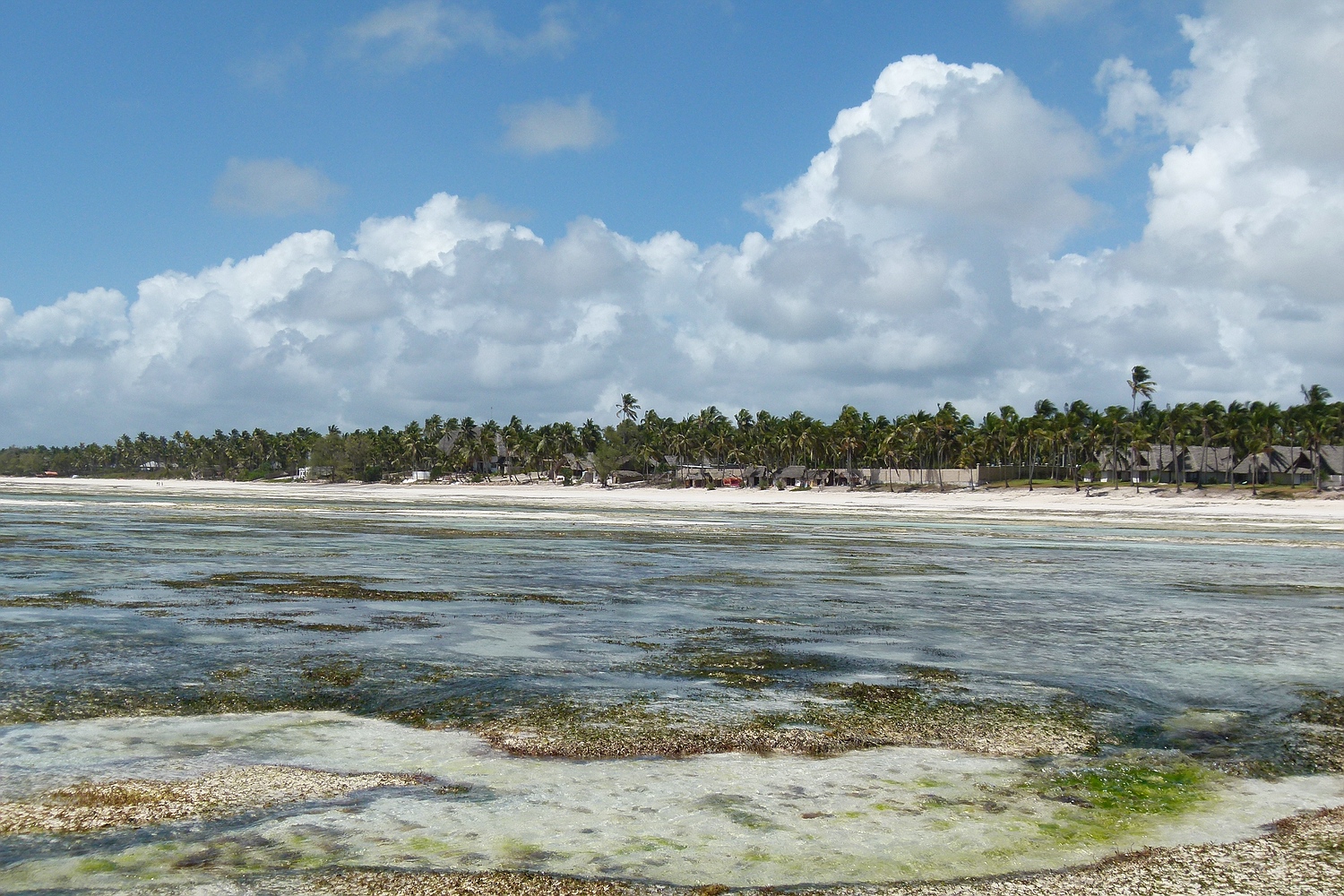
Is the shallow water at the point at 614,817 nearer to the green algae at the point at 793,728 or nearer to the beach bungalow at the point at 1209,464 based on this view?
the green algae at the point at 793,728

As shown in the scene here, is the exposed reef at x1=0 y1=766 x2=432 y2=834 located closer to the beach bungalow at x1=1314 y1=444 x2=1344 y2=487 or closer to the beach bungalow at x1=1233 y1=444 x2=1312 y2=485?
the beach bungalow at x1=1233 y1=444 x2=1312 y2=485

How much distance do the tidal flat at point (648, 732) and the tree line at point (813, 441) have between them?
9585cm

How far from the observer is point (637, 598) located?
65.2 ft

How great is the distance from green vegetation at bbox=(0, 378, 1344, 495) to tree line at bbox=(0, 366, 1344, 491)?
221mm

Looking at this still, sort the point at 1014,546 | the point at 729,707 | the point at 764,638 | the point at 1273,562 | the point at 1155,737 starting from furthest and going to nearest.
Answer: the point at 1014,546
the point at 1273,562
the point at 764,638
the point at 729,707
the point at 1155,737

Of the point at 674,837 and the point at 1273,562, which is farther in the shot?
the point at 1273,562

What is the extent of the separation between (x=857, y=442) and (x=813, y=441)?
7.15 m

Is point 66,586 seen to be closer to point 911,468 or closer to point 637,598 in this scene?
point 637,598

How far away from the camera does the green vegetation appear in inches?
4363

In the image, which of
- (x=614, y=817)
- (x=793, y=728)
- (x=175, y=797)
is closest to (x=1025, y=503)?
(x=793, y=728)

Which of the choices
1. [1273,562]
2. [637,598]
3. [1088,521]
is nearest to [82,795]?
[637,598]

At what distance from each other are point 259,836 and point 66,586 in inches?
657

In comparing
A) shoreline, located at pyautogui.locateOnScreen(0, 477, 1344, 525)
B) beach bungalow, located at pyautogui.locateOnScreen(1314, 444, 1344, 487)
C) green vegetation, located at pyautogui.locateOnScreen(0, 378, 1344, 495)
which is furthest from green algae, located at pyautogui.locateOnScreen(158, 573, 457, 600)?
beach bungalow, located at pyautogui.locateOnScreen(1314, 444, 1344, 487)

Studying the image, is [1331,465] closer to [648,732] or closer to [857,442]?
[857,442]
